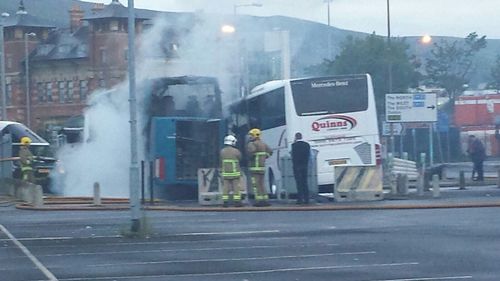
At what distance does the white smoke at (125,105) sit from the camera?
35.6 meters

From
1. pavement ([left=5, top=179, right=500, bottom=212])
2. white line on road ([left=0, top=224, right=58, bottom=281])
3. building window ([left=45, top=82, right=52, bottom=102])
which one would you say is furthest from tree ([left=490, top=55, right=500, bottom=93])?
white line on road ([left=0, top=224, right=58, bottom=281])

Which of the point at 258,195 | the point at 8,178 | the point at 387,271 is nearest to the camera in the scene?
the point at 387,271

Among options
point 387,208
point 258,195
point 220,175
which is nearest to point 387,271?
point 387,208

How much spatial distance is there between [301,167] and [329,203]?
3.74ft

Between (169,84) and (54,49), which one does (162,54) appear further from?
(54,49)

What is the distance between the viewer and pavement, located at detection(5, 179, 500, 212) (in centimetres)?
2642

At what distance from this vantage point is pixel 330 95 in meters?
34.1

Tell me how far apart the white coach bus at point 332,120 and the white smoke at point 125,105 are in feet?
8.76

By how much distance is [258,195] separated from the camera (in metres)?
27.9

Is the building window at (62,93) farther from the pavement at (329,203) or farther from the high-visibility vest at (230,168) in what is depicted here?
the high-visibility vest at (230,168)

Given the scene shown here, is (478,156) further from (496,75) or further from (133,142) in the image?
(496,75)

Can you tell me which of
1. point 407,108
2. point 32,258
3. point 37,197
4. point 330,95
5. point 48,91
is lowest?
point 32,258

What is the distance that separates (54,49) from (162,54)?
4407 centimetres

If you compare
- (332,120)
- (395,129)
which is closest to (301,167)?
(332,120)
